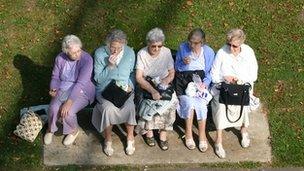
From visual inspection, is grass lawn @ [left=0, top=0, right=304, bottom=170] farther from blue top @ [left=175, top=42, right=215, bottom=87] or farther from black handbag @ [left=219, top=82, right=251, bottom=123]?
blue top @ [left=175, top=42, right=215, bottom=87]

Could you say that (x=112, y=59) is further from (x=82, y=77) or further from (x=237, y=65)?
(x=237, y=65)

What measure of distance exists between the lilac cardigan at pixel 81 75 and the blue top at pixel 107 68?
0.08 meters

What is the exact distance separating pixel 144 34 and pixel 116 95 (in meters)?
2.38

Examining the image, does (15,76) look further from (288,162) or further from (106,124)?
(288,162)

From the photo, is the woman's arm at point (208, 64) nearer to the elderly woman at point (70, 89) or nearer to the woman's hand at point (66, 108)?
the elderly woman at point (70, 89)

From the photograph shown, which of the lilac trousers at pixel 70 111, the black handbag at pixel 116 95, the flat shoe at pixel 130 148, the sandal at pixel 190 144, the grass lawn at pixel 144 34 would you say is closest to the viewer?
the black handbag at pixel 116 95

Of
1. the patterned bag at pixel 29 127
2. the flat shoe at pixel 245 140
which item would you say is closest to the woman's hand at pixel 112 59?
the patterned bag at pixel 29 127

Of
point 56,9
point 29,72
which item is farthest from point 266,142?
point 56,9

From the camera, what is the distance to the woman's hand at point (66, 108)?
7.37 metres

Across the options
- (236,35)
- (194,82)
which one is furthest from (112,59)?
(236,35)

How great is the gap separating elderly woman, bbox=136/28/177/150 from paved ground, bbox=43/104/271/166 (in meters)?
0.16

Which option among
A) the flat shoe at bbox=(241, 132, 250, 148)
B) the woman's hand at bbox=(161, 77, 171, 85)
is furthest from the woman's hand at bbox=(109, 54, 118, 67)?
the flat shoe at bbox=(241, 132, 250, 148)

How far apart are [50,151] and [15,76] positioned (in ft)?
5.29

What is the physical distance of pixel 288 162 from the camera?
7570 millimetres
